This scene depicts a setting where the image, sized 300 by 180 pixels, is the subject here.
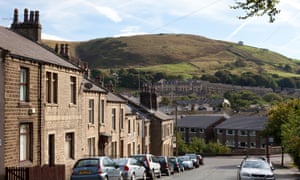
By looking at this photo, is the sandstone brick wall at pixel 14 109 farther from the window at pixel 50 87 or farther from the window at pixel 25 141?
the window at pixel 50 87

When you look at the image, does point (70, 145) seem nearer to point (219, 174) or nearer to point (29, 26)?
point (29, 26)

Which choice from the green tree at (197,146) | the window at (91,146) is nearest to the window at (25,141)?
the window at (91,146)

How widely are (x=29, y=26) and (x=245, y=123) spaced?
250ft

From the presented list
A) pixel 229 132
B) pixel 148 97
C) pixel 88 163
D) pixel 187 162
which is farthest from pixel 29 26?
pixel 229 132

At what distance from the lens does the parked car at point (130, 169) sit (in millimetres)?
24891

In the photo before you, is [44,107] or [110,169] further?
[44,107]

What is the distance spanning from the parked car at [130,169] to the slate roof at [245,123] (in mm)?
72730

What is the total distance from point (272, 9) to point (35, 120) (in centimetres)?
1453

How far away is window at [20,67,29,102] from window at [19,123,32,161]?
1238 mm

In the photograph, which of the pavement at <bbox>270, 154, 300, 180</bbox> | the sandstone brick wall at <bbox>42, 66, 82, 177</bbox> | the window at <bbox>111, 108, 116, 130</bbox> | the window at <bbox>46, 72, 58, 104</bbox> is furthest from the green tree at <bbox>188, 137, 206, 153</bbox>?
the window at <bbox>46, 72, 58, 104</bbox>

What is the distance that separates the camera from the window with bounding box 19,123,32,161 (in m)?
22.9

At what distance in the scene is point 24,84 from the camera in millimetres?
23281

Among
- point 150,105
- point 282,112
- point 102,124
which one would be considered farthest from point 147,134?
point 102,124

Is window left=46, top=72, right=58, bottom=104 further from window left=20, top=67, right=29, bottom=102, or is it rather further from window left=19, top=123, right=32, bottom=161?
window left=19, top=123, right=32, bottom=161
